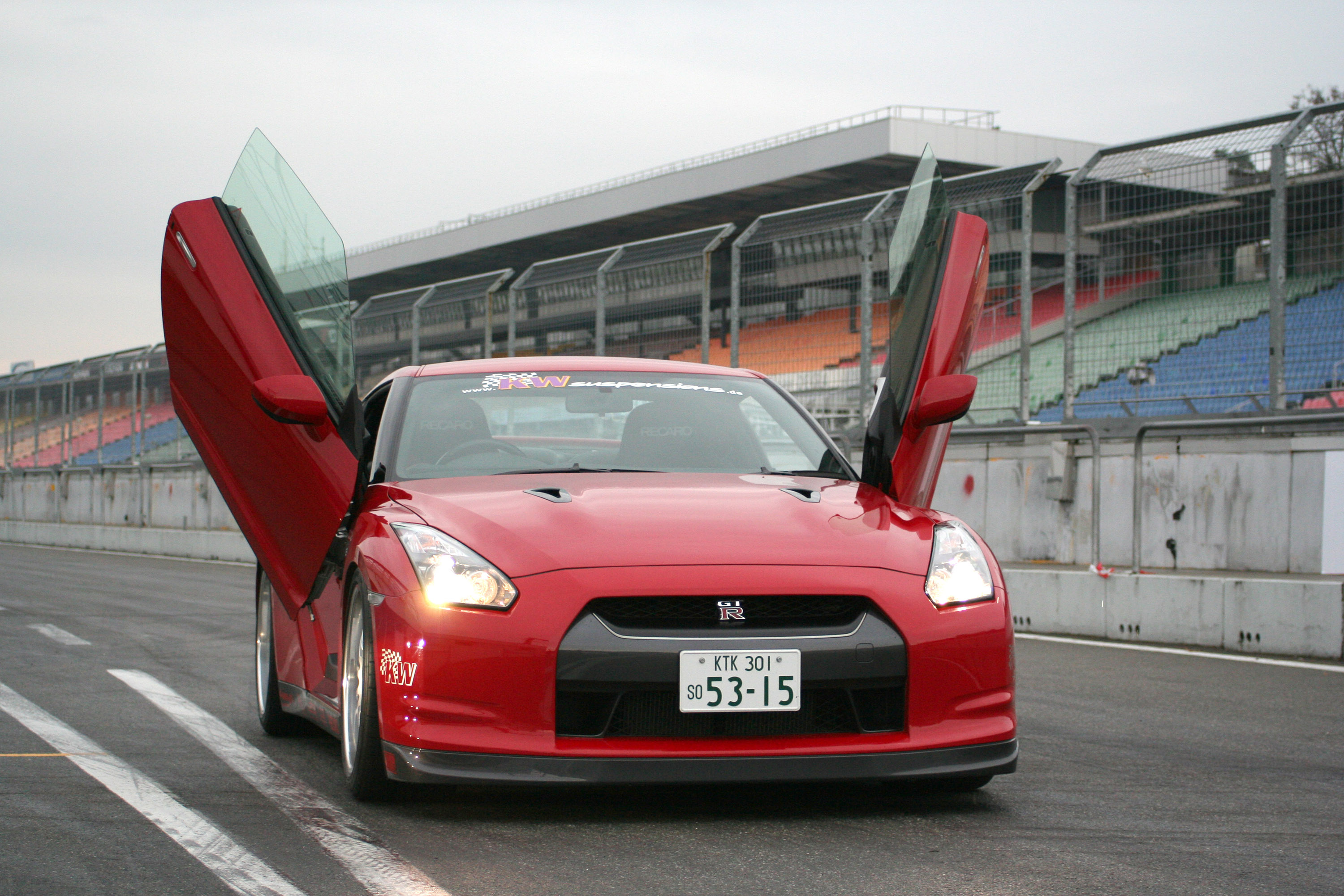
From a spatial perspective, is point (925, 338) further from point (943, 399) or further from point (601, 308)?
point (601, 308)

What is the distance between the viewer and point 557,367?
19.2 feet

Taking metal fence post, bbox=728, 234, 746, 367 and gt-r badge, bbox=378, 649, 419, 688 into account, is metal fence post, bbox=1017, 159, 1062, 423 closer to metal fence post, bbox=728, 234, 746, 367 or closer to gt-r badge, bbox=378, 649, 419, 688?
metal fence post, bbox=728, 234, 746, 367

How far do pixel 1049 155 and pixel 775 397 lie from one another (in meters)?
36.7

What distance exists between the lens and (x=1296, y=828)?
4.26 metres

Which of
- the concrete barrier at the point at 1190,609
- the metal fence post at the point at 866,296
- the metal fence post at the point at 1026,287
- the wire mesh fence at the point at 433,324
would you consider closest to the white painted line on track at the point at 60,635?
the concrete barrier at the point at 1190,609

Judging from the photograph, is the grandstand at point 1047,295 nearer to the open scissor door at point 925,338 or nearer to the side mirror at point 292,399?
the open scissor door at point 925,338

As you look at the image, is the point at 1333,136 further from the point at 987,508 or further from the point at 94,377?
the point at 94,377

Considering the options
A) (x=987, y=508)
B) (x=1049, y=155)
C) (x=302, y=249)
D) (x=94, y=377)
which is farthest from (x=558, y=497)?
(x=1049, y=155)

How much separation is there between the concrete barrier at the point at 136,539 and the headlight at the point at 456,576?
18.4 meters

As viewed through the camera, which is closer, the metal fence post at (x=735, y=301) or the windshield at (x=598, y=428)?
the windshield at (x=598, y=428)

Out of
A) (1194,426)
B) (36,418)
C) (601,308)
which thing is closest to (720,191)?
(36,418)

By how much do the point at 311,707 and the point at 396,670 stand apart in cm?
125

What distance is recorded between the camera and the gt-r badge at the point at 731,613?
4152 millimetres

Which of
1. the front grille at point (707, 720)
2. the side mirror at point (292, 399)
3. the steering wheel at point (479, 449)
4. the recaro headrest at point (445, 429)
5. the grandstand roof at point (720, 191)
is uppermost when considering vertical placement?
the grandstand roof at point (720, 191)
